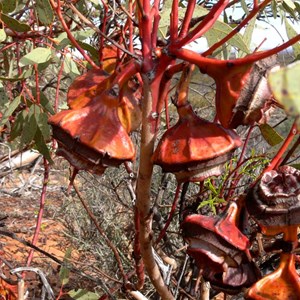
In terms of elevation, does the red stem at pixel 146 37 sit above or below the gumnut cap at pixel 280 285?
above

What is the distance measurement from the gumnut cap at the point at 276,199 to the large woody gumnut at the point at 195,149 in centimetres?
6

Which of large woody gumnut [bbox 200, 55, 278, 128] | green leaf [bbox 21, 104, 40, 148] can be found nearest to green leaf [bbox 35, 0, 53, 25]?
green leaf [bbox 21, 104, 40, 148]

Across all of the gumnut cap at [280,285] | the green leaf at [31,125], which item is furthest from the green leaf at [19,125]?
the gumnut cap at [280,285]

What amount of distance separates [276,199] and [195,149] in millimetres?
117

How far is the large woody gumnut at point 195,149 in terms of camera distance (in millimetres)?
606

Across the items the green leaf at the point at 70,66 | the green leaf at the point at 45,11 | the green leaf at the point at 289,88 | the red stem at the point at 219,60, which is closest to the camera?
the green leaf at the point at 289,88

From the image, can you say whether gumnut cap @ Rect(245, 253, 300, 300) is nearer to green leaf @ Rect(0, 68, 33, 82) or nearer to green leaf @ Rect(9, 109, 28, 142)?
green leaf @ Rect(0, 68, 33, 82)

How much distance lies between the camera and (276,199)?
65cm

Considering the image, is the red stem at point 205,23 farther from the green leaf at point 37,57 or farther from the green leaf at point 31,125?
the green leaf at point 31,125

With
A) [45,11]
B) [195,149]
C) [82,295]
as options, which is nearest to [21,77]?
[45,11]

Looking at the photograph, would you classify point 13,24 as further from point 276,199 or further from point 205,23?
point 276,199

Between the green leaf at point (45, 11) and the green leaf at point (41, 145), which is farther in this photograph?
the green leaf at point (41, 145)

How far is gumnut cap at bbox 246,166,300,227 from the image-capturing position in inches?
25.3

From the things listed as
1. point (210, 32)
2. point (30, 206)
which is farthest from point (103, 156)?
point (30, 206)
